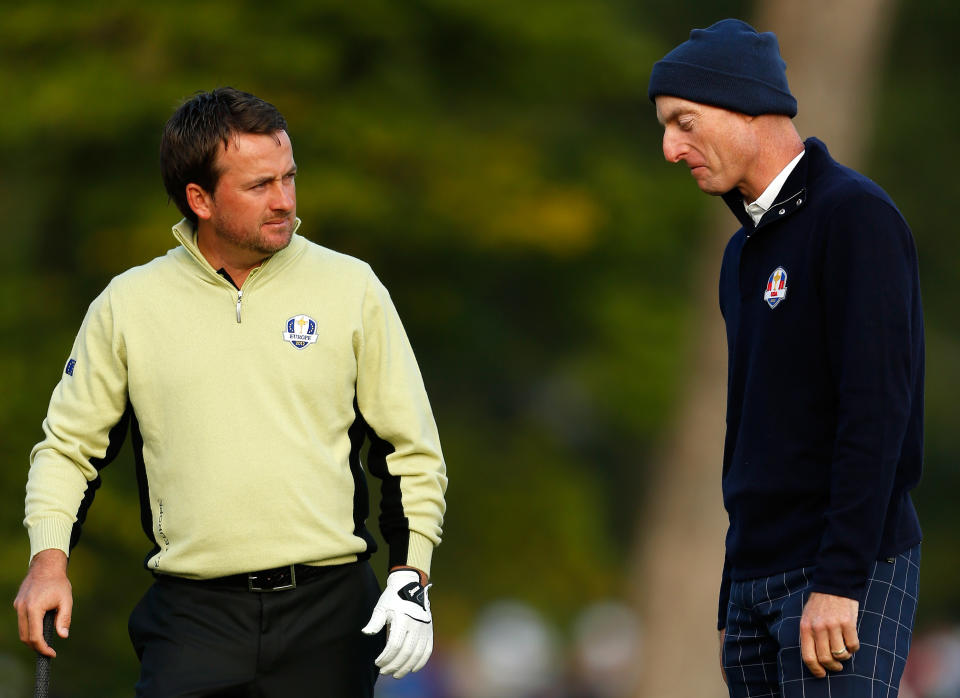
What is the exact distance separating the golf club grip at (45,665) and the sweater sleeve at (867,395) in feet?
6.27

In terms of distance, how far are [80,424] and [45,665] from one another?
63 cm

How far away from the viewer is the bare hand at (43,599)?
154 inches

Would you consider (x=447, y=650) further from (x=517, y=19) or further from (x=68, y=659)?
(x=517, y=19)

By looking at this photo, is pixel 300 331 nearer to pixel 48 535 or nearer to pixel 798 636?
pixel 48 535

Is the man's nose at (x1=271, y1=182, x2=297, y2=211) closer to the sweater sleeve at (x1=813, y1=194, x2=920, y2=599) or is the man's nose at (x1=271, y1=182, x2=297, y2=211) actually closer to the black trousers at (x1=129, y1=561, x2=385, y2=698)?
the black trousers at (x1=129, y1=561, x2=385, y2=698)

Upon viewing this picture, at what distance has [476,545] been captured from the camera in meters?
14.8

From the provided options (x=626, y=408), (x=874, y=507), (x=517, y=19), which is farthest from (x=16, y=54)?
(x=874, y=507)

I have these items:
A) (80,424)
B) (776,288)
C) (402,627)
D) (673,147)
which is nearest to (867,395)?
(776,288)

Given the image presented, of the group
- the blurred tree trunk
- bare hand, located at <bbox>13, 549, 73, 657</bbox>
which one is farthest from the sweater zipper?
the blurred tree trunk

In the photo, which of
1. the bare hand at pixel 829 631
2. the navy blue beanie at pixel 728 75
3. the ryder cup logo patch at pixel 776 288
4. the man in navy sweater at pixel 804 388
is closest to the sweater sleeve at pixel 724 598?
the man in navy sweater at pixel 804 388

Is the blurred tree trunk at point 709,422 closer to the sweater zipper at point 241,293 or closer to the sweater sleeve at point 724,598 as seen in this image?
the sweater sleeve at point 724,598

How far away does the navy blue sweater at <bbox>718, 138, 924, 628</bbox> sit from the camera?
3480 millimetres

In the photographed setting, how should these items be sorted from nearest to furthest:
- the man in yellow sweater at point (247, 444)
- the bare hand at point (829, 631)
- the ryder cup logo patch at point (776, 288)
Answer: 1. the bare hand at point (829, 631)
2. the ryder cup logo patch at point (776, 288)
3. the man in yellow sweater at point (247, 444)

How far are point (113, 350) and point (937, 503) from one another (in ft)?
64.1
